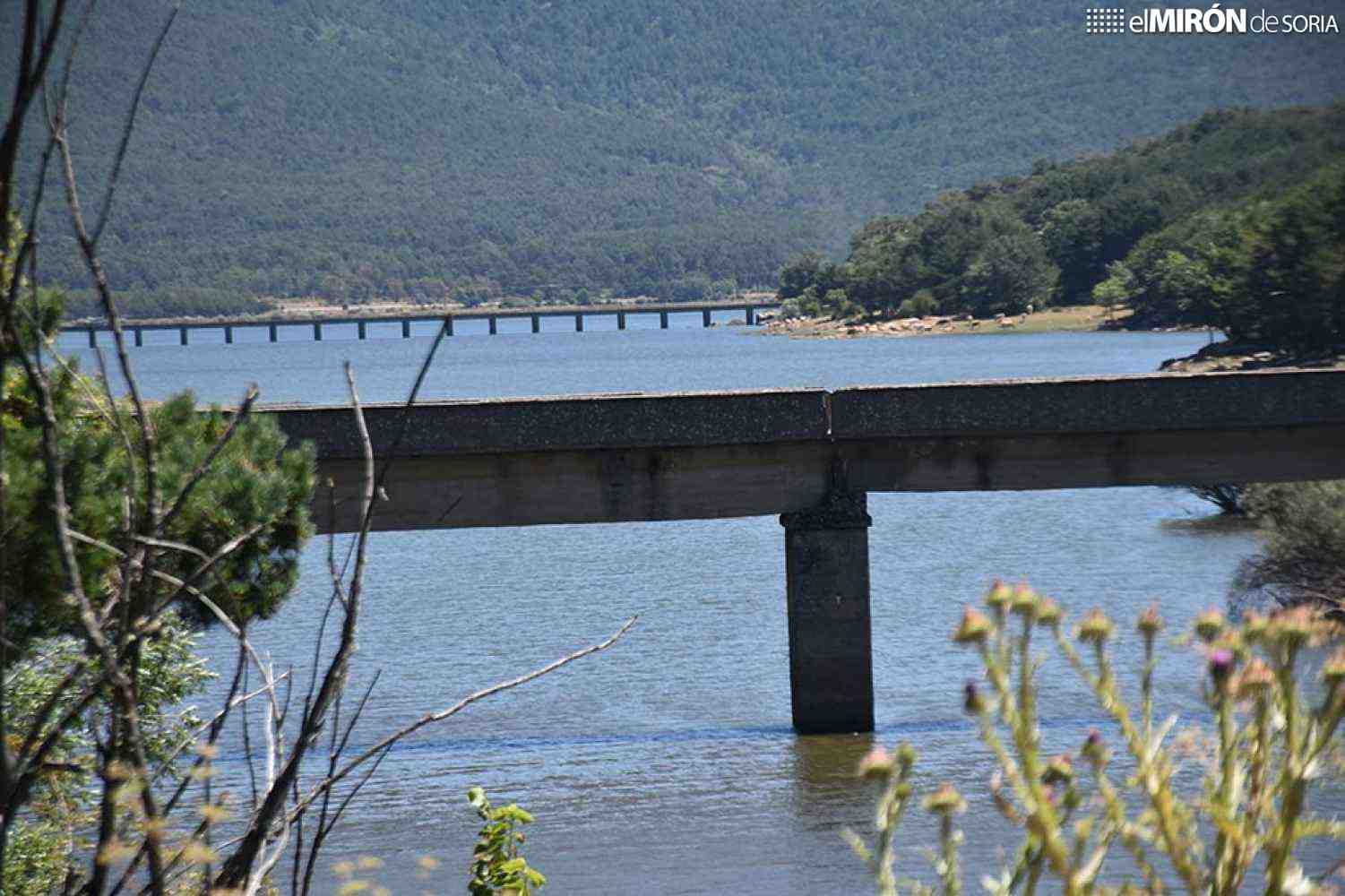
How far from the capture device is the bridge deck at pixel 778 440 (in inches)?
639

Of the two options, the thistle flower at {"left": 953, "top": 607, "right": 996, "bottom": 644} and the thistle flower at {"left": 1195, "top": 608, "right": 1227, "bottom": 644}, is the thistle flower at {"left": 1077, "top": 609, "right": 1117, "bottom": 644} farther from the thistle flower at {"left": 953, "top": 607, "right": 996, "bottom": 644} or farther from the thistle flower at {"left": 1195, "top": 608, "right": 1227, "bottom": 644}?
the thistle flower at {"left": 953, "top": 607, "right": 996, "bottom": 644}

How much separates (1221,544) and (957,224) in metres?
145

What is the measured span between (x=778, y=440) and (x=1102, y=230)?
5960 inches

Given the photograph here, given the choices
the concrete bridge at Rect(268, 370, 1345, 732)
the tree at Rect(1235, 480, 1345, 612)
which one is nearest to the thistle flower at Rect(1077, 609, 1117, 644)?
the concrete bridge at Rect(268, 370, 1345, 732)

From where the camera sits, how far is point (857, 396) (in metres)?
16.2

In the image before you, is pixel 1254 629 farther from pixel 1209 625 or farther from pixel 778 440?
pixel 778 440

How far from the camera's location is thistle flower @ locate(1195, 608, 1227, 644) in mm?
2959

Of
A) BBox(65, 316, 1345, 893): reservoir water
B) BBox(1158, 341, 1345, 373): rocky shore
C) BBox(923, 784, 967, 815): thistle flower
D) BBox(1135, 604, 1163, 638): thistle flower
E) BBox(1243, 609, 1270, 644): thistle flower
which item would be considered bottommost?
BBox(1158, 341, 1345, 373): rocky shore

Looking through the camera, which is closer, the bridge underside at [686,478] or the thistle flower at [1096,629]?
the thistle flower at [1096,629]

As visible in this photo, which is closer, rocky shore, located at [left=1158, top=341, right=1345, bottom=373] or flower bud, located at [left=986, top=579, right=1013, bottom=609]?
flower bud, located at [left=986, top=579, right=1013, bottom=609]

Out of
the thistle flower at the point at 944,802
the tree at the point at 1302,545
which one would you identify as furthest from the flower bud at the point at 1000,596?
the tree at the point at 1302,545

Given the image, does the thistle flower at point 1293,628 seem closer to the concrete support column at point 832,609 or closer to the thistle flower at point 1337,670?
the thistle flower at point 1337,670

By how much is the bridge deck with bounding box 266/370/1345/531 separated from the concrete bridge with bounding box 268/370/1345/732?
2 cm

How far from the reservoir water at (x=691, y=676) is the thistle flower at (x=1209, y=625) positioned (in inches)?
41.5
